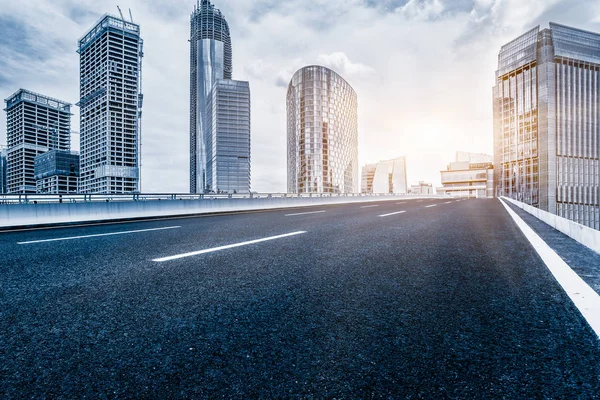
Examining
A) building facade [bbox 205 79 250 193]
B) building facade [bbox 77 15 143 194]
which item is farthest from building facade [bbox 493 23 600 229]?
building facade [bbox 77 15 143 194]

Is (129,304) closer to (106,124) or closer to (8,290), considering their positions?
(8,290)

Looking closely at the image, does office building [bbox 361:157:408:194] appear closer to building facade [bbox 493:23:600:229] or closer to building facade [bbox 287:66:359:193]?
building facade [bbox 287:66:359:193]

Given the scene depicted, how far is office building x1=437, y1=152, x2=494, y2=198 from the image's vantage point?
159075 millimetres

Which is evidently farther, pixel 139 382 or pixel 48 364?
pixel 48 364

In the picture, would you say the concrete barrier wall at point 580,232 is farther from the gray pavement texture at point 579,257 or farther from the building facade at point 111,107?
the building facade at point 111,107

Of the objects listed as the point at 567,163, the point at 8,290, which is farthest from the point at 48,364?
the point at 567,163

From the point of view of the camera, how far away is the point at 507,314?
237 centimetres

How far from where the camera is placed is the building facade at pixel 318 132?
12706 cm

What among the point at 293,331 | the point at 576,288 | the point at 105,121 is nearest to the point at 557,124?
the point at 576,288

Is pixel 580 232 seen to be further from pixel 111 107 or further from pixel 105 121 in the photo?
pixel 111 107

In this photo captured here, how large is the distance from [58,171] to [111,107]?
43.7 metres

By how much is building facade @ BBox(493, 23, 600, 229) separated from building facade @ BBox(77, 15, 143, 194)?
169m

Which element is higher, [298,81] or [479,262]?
[298,81]

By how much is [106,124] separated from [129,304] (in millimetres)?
181657
